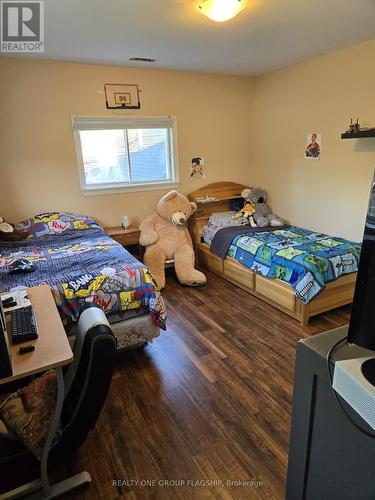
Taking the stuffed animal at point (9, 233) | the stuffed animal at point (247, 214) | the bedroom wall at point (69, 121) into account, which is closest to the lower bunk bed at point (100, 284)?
the stuffed animal at point (9, 233)

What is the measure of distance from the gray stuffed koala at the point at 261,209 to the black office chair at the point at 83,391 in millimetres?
2953

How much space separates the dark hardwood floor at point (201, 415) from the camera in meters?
1.50

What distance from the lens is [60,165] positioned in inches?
138

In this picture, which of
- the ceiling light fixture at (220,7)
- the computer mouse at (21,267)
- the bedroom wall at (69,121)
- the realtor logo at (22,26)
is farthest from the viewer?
the bedroom wall at (69,121)

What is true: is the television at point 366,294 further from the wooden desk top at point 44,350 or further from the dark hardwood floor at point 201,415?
the dark hardwood floor at point 201,415

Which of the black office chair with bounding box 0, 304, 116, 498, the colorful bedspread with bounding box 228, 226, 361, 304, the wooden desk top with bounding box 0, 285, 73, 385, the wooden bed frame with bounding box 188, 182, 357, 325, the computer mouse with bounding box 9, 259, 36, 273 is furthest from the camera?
the wooden bed frame with bounding box 188, 182, 357, 325

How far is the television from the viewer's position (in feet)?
2.17

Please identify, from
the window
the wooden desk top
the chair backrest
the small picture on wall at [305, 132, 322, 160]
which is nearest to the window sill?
the window

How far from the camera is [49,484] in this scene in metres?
1.45

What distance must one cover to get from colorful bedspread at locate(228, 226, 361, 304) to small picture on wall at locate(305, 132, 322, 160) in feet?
3.00

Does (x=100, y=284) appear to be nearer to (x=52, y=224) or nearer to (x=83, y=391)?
(x=83, y=391)

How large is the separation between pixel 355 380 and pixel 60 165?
3.61 m

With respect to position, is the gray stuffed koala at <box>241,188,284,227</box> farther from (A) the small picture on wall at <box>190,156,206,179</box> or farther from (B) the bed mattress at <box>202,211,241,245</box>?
(A) the small picture on wall at <box>190,156,206,179</box>

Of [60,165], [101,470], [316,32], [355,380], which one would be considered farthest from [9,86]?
[355,380]
